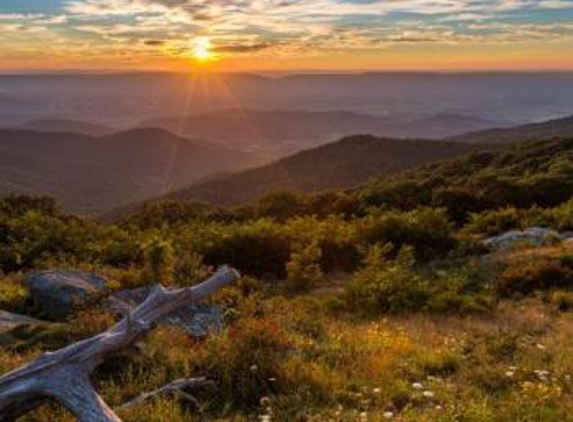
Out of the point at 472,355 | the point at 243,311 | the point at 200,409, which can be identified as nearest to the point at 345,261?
the point at 243,311

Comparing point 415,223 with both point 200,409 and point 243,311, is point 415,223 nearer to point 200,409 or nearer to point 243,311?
point 243,311

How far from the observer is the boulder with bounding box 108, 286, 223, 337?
1057 centimetres

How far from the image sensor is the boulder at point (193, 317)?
416 inches

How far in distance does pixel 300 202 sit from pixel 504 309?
23.2m

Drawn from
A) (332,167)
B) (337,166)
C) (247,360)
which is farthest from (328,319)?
(337,166)

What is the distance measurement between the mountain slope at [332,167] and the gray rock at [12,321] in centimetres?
10403

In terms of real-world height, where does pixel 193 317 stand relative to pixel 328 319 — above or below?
above

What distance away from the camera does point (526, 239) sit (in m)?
21.4

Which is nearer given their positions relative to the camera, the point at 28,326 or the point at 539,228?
the point at 28,326

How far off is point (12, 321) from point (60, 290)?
68.3 inches

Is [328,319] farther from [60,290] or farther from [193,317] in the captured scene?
[60,290]

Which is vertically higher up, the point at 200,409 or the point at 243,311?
the point at 200,409

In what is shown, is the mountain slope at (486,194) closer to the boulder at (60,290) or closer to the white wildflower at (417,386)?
the boulder at (60,290)

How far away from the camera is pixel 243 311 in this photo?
11.4m
